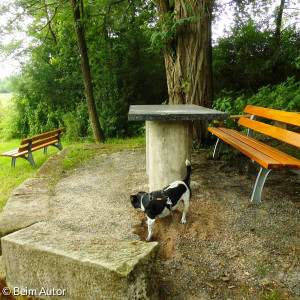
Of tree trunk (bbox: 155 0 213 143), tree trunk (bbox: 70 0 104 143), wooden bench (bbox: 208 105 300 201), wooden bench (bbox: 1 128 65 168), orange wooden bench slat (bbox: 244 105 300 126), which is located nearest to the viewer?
wooden bench (bbox: 208 105 300 201)

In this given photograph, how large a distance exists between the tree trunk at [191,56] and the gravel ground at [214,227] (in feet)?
5.75

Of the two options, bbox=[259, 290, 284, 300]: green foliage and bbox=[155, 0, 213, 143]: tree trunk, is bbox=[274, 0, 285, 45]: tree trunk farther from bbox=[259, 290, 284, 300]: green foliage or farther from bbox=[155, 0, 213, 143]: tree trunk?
bbox=[259, 290, 284, 300]: green foliage

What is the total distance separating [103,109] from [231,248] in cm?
856

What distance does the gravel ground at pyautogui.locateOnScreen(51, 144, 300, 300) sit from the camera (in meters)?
2.10


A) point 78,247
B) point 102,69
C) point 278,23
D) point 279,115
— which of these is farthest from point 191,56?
point 278,23

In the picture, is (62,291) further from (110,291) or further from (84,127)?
(84,127)

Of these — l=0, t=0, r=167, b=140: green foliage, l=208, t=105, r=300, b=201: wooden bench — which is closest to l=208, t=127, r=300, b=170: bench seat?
l=208, t=105, r=300, b=201: wooden bench

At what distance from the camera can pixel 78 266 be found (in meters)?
1.82

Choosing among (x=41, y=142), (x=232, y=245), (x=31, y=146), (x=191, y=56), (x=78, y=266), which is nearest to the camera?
(x=78, y=266)

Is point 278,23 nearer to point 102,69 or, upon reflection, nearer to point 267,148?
point 102,69

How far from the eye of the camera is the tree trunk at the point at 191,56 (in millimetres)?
5242

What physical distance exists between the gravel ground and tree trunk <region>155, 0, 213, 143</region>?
5.75 ft

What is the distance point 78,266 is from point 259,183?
90.0 inches

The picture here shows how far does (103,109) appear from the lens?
1023cm
